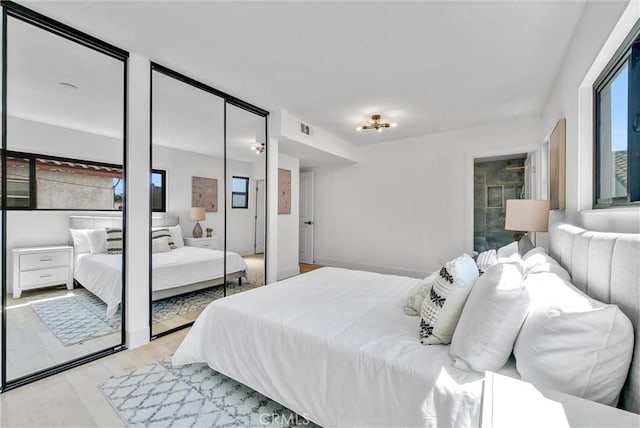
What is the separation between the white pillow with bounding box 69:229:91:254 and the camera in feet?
7.79

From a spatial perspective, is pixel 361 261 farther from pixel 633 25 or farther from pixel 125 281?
pixel 633 25

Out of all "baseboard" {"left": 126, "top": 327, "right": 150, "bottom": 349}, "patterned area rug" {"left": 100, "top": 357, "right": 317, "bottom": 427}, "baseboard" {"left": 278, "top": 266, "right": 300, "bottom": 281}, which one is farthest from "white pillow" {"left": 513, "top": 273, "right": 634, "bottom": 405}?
"baseboard" {"left": 278, "top": 266, "right": 300, "bottom": 281}

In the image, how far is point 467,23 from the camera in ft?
6.73

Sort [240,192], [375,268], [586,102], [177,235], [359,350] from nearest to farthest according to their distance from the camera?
[359,350] < [586,102] < [177,235] < [240,192] < [375,268]

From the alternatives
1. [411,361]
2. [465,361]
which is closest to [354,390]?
[411,361]

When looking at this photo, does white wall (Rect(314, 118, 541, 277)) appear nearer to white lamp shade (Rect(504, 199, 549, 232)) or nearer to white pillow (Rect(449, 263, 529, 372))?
white lamp shade (Rect(504, 199, 549, 232))

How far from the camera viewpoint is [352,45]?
7.65 ft

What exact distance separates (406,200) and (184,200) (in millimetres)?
3827

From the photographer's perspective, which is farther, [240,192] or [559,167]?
[240,192]

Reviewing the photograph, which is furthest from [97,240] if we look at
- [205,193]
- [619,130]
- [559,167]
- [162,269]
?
[559,167]

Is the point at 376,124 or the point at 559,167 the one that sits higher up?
the point at 376,124

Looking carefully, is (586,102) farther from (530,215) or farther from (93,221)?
(93,221)

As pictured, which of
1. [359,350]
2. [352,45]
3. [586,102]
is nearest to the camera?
[359,350]

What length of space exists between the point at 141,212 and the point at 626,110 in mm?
3429
